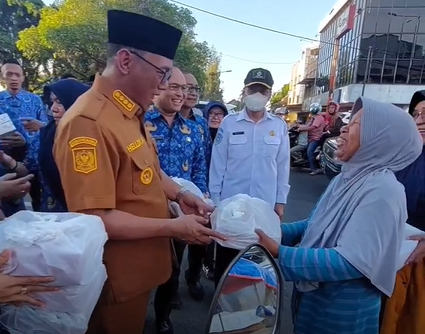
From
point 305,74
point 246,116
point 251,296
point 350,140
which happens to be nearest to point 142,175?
point 251,296

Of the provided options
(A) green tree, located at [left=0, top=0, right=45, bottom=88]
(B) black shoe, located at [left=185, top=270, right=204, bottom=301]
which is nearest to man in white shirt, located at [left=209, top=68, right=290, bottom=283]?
(B) black shoe, located at [left=185, top=270, right=204, bottom=301]

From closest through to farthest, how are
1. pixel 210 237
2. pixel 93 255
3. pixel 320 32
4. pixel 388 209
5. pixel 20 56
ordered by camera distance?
pixel 93 255
pixel 388 209
pixel 210 237
pixel 20 56
pixel 320 32

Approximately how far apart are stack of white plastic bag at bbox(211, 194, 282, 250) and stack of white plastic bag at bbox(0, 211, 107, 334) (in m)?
0.52

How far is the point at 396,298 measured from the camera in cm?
174

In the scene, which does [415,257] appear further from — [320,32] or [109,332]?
[320,32]

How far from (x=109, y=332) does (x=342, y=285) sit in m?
1.02

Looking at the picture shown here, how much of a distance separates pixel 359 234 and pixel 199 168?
1739 millimetres

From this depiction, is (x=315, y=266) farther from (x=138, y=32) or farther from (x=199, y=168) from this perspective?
(x=199, y=168)

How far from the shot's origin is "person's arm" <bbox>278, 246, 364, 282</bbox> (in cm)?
141

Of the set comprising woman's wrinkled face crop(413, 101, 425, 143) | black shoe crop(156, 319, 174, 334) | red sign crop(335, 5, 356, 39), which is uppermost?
red sign crop(335, 5, 356, 39)

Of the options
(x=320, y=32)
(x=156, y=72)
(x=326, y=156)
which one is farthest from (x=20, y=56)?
(x=320, y=32)

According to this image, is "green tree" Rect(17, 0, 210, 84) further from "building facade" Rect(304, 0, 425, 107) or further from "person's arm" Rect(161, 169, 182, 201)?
"person's arm" Rect(161, 169, 182, 201)

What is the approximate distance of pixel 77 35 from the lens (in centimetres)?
2050

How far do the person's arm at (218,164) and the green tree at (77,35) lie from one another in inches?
668
